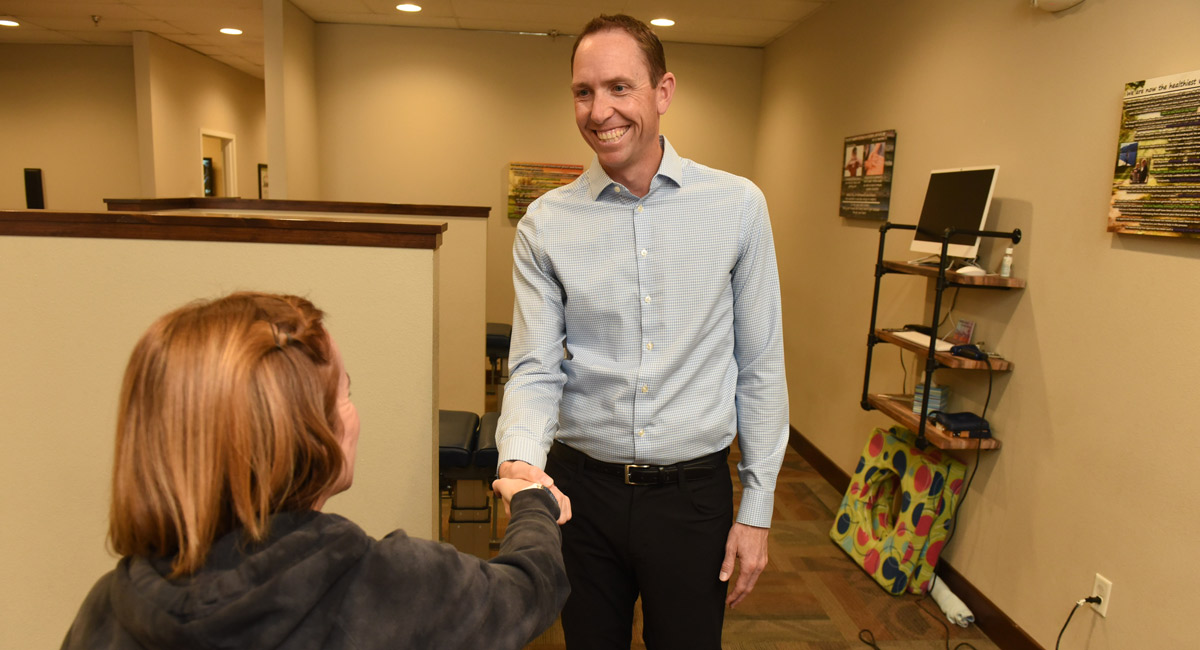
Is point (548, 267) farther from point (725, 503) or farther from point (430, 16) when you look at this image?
point (430, 16)

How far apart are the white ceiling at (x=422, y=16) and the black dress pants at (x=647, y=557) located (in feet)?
12.7

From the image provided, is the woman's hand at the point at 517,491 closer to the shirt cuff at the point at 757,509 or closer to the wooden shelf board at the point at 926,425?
the shirt cuff at the point at 757,509

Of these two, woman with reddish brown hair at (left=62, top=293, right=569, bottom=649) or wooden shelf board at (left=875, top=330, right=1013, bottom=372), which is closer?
woman with reddish brown hair at (left=62, top=293, right=569, bottom=649)

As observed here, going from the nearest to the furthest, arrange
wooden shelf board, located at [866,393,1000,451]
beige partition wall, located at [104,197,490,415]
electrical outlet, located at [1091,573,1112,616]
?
electrical outlet, located at [1091,573,1112,616] → wooden shelf board, located at [866,393,1000,451] → beige partition wall, located at [104,197,490,415]

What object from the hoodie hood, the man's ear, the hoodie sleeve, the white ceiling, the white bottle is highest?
the white ceiling

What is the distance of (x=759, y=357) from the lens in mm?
1484

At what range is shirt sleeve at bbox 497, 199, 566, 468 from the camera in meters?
1.35

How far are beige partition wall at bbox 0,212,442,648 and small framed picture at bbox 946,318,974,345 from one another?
80.4 inches

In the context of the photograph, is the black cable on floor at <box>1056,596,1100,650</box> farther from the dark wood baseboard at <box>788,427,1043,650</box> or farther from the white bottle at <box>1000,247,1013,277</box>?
the white bottle at <box>1000,247,1013,277</box>

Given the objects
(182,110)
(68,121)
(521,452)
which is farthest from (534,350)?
(68,121)

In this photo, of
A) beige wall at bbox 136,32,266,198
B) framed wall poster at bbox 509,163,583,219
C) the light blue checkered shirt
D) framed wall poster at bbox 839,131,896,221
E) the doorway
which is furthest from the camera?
the doorway

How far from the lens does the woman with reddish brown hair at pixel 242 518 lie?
2.33ft

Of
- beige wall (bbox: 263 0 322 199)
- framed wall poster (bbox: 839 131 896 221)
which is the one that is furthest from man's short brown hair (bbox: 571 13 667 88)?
beige wall (bbox: 263 0 322 199)

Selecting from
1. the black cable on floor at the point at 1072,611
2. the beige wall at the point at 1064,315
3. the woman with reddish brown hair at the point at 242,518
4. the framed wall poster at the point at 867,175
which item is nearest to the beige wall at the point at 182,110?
the framed wall poster at the point at 867,175
